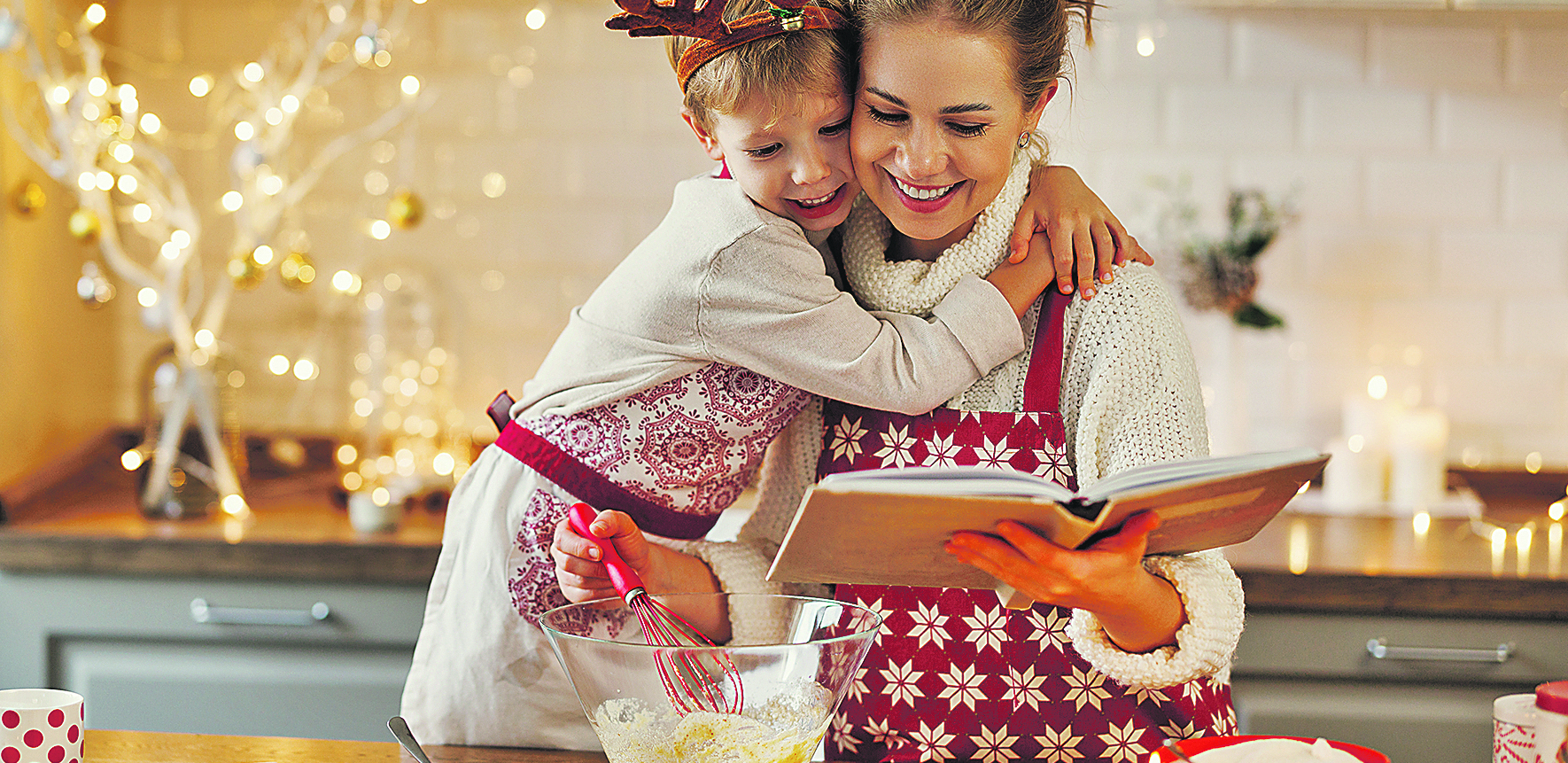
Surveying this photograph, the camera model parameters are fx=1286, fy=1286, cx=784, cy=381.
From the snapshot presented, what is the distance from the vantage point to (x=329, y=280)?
7.81 ft

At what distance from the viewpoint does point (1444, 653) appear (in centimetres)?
174

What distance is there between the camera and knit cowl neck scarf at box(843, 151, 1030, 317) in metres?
1.16

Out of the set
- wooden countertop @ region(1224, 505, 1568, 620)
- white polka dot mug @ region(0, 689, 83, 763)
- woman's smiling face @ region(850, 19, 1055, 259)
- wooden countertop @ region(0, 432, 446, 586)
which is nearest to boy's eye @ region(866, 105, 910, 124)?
woman's smiling face @ region(850, 19, 1055, 259)

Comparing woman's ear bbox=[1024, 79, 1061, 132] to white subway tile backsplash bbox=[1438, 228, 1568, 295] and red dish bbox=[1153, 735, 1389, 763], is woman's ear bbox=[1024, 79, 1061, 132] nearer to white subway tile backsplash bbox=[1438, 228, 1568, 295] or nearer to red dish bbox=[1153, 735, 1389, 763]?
red dish bbox=[1153, 735, 1389, 763]

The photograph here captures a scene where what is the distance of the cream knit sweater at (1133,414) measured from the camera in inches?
39.7

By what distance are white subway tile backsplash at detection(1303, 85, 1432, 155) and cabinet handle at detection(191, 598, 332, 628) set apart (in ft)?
5.89

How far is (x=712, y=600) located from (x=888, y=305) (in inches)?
12.3

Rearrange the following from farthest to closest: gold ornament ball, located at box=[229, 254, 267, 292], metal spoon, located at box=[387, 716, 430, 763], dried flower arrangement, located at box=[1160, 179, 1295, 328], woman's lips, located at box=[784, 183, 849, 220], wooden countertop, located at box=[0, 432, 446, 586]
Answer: dried flower arrangement, located at box=[1160, 179, 1295, 328] → gold ornament ball, located at box=[229, 254, 267, 292] → wooden countertop, located at box=[0, 432, 446, 586] → woman's lips, located at box=[784, 183, 849, 220] → metal spoon, located at box=[387, 716, 430, 763]

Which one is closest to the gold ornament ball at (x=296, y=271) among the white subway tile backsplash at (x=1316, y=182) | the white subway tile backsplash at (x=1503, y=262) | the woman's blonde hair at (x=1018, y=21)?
the woman's blonde hair at (x=1018, y=21)

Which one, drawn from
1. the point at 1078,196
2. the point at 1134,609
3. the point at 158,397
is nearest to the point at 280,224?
the point at 158,397

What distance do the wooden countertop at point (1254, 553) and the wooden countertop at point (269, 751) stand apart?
766 mm

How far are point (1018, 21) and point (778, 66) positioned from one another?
0.20 m

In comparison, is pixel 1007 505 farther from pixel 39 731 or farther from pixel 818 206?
pixel 39 731

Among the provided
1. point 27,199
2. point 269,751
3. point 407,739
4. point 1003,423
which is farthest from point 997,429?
point 27,199
